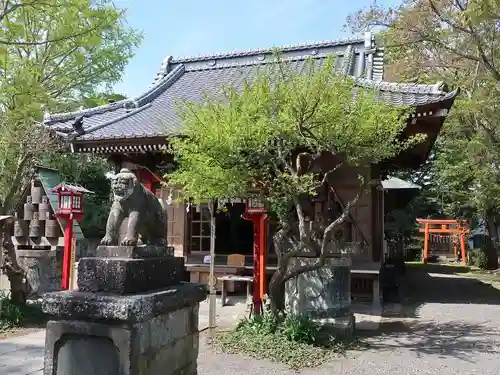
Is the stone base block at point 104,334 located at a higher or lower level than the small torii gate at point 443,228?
lower

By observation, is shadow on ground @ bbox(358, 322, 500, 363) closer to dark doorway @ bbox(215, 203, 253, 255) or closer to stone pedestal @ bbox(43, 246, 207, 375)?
stone pedestal @ bbox(43, 246, 207, 375)

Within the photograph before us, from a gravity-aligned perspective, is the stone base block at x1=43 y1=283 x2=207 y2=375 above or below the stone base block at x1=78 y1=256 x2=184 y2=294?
below

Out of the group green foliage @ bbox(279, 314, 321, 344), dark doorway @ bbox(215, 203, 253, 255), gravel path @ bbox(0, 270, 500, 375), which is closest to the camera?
gravel path @ bbox(0, 270, 500, 375)

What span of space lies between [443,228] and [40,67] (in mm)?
22733

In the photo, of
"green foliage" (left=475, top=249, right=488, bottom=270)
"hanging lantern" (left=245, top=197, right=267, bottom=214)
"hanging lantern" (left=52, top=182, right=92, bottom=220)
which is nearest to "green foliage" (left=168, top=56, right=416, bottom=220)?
"hanging lantern" (left=245, top=197, right=267, bottom=214)

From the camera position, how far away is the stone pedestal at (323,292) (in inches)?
314

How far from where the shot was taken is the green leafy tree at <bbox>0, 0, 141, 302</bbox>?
670 cm

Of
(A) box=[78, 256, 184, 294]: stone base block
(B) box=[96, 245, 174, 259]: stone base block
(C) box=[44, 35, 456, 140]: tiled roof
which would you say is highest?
(C) box=[44, 35, 456, 140]: tiled roof

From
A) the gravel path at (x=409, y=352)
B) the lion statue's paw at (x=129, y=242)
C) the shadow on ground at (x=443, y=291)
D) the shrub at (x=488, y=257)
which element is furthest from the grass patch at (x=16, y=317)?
the shrub at (x=488, y=257)

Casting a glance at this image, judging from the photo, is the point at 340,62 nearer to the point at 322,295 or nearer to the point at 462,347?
the point at 322,295

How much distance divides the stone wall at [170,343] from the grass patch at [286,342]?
101 inches

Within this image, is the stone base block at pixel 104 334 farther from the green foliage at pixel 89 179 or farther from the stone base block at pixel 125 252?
the green foliage at pixel 89 179

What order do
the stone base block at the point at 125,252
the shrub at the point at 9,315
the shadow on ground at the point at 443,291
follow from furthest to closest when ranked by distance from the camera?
the shadow on ground at the point at 443,291 → the shrub at the point at 9,315 → the stone base block at the point at 125,252

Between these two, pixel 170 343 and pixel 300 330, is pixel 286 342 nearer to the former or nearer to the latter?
pixel 300 330
